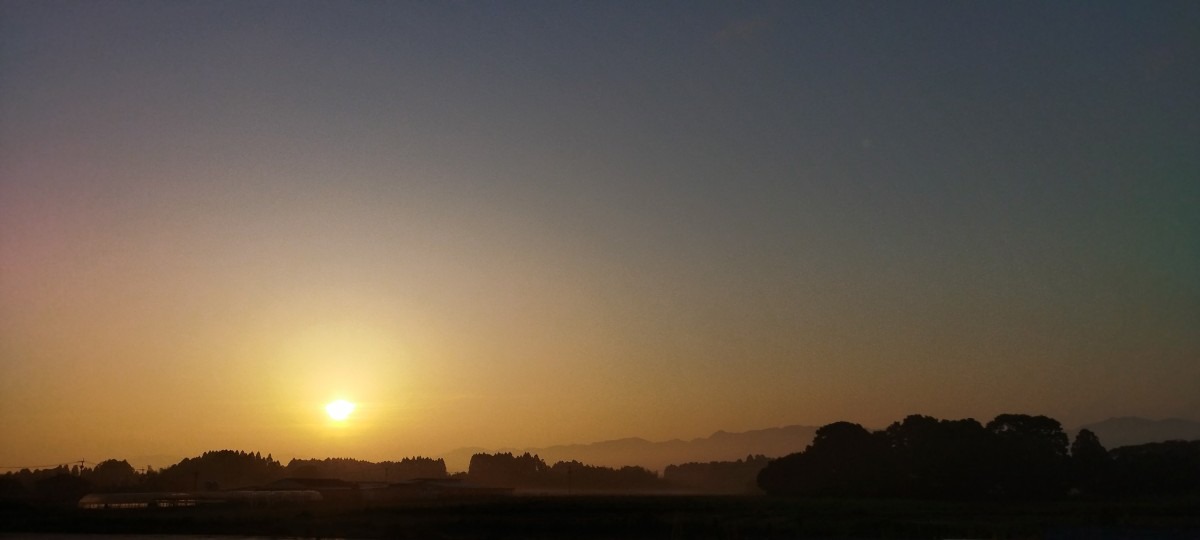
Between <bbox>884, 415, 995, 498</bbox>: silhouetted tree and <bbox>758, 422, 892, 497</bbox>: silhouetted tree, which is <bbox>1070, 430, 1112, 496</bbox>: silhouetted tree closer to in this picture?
<bbox>884, 415, 995, 498</bbox>: silhouetted tree

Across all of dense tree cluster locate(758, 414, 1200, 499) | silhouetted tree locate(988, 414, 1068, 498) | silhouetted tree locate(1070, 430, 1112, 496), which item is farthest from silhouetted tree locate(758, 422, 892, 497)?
silhouetted tree locate(1070, 430, 1112, 496)

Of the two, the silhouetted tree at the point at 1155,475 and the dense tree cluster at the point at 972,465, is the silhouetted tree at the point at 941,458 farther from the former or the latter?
the silhouetted tree at the point at 1155,475

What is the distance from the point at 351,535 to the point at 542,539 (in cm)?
1483

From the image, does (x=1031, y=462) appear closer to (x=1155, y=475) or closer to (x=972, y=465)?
(x=972, y=465)

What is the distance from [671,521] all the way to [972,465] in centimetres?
6328

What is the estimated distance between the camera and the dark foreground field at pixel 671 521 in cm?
6956

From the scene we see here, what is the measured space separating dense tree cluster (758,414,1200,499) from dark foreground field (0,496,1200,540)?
14.8m

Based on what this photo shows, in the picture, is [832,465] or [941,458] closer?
[941,458]

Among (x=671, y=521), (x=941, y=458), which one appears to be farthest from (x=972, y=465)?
(x=671, y=521)

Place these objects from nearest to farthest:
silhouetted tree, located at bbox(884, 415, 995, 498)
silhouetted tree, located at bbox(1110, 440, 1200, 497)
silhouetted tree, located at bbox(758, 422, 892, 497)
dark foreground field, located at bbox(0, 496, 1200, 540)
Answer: dark foreground field, located at bbox(0, 496, 1200, 540)
silhouetted tree, located at bbox(1110, 440, 1200, 497)
silhouetted tree, located at bbox(884, 415, 995, 498)
silhouetted tree, located at bbox(758, 422, 892, 497)

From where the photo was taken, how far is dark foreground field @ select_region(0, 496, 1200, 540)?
6956 cm

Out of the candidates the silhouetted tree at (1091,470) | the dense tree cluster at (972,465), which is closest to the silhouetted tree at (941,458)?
the dense tree cluster at (972,465)

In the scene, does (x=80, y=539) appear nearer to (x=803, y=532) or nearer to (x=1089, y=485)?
(x=803, y=532)

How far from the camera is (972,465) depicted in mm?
126000
